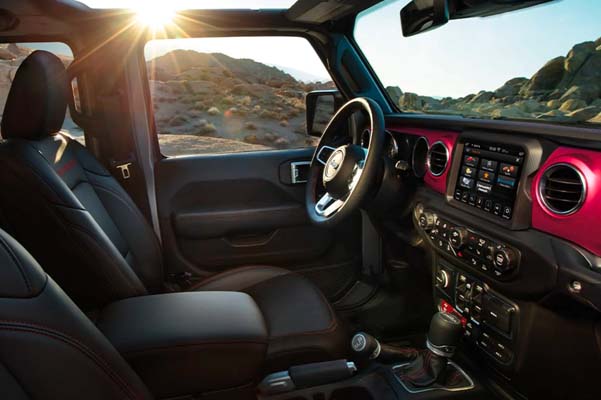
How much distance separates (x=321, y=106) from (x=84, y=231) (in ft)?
5.52

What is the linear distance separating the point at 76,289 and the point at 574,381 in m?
1.52

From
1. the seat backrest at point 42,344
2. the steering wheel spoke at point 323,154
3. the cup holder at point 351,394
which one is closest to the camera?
the seat backrest at point 42,344

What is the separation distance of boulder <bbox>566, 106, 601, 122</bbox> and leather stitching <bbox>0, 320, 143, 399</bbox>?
57.1 inches

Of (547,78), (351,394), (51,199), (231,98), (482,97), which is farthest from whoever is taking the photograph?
(231,98)

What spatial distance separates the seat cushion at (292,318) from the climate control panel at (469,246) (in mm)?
501

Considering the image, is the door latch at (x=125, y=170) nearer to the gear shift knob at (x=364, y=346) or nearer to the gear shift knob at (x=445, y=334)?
the gear shift knob at (x=364, y=346)

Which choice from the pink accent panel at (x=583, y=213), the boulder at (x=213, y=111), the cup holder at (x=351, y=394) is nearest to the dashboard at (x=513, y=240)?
the pink accent panel at (x=583, y=213)

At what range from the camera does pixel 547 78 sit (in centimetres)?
157

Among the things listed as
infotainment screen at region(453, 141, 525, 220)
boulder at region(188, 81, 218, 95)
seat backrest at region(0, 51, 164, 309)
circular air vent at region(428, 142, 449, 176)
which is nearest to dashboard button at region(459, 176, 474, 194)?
infotainment screen at region(453, 141, 525, 220)

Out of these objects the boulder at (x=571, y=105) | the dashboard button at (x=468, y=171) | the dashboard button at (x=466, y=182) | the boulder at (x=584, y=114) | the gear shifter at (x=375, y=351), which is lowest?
the gear shifter at (x=375, y=351)

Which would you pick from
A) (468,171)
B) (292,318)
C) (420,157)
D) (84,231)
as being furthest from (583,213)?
(84,231)

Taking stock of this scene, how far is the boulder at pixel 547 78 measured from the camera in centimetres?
153

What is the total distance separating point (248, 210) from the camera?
2.71 metres

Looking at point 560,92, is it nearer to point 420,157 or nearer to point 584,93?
point 584,93
